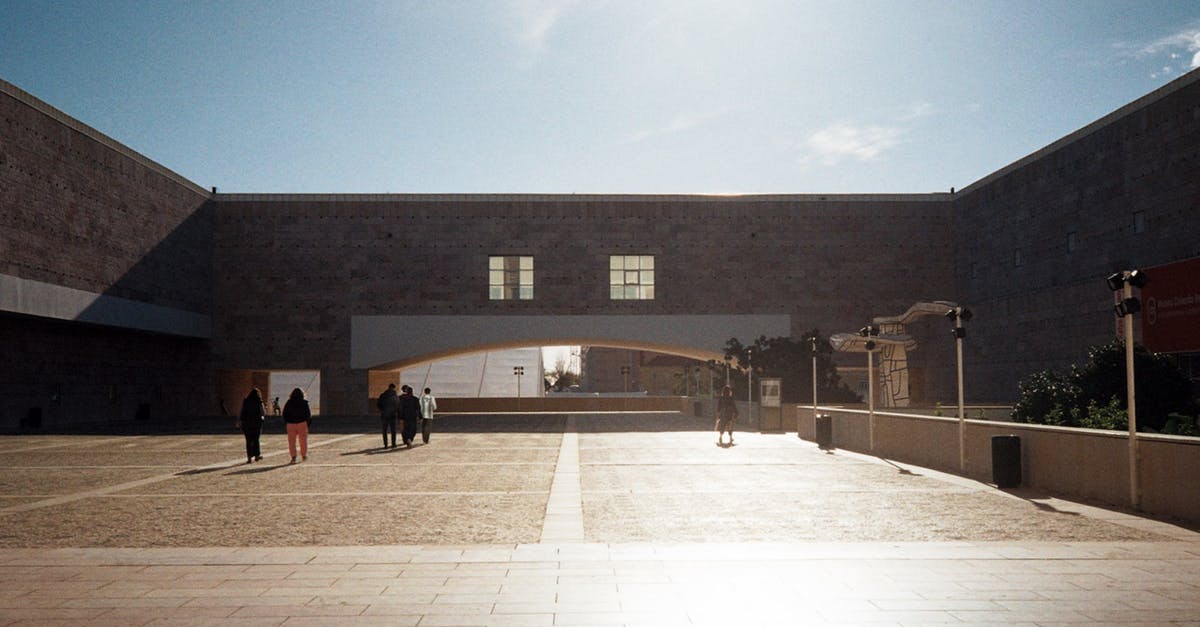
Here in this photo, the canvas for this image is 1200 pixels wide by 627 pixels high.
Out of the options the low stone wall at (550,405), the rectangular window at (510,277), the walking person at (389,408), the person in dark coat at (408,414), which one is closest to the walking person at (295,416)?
the walking person at (389,408)

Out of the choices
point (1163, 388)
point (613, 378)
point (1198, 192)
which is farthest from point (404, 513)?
point (613, 378)

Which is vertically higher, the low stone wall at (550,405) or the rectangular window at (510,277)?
the rectangular window at (510,277)

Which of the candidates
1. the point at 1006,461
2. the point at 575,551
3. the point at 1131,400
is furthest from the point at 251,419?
the point at 1131,400

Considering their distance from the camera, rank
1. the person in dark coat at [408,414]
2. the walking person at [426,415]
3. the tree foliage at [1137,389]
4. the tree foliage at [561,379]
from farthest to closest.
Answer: the tree foliage at [561,379]
the walking person at [426,415]
the person in dark coat at [408,414]
the tree foliage at [1137,389]

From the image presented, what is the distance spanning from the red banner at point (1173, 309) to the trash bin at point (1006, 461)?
21.0 meters

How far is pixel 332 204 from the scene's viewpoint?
177 feet

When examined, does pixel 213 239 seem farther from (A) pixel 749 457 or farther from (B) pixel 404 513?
(B) pixel 404 513

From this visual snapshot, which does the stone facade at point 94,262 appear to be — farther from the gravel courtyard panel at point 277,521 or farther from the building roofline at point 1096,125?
the building roofline at point 1096,125

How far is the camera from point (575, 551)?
9086 mm

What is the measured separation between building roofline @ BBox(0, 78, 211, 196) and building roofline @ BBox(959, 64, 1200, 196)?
43.8 metres

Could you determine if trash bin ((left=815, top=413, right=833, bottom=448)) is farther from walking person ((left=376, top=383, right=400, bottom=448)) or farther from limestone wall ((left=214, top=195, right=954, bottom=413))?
limestone wall ((left=214, top=195, right=954, bottom=413))

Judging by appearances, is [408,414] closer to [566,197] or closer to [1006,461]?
[1006,461]

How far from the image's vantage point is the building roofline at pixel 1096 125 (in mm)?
34219

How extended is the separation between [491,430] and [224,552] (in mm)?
27276
